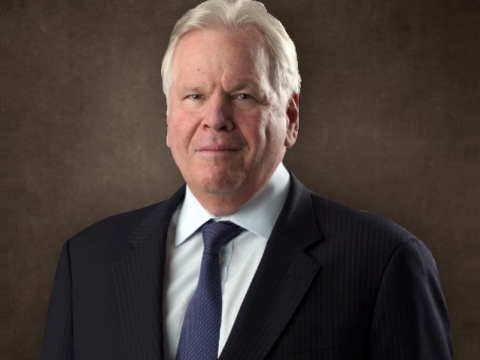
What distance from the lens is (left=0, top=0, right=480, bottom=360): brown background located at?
3.73 metres

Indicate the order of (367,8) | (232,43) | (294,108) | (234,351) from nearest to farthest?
(234,351), (232,43), (294,108), (367,8)

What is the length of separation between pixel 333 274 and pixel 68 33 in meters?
2.25

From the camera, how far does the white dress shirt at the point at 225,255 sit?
2166 millimetres

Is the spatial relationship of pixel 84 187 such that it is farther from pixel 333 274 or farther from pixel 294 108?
pixel 333 274

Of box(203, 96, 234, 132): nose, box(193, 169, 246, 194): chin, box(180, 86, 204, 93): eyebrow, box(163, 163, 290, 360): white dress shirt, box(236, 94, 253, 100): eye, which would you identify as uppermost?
box(180, 86, 204, 93): eyebrow

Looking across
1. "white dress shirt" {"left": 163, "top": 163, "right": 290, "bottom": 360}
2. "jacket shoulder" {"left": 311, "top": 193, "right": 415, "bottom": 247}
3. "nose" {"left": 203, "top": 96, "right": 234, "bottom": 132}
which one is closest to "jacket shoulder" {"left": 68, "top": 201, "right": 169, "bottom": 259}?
"white dress shirt" {"left": 163, "top": 163, "right": 290, "bottom": 360}

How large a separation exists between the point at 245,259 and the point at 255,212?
15 centimetres

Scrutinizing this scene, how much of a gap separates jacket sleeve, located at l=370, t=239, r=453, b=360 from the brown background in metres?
1.66

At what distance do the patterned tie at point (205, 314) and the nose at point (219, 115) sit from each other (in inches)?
13.1

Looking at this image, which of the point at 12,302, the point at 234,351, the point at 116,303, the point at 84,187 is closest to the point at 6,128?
the point at 84,187

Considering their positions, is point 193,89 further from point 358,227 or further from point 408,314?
point 408,314

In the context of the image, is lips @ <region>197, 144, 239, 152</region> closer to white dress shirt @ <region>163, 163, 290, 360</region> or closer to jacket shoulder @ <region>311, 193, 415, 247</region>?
white dress shirt @ <region>163, 163, 290, 360</region>

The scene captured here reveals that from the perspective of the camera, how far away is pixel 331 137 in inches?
150

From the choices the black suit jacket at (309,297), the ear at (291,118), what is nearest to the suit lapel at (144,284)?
the black suit jacket at (309,297)
